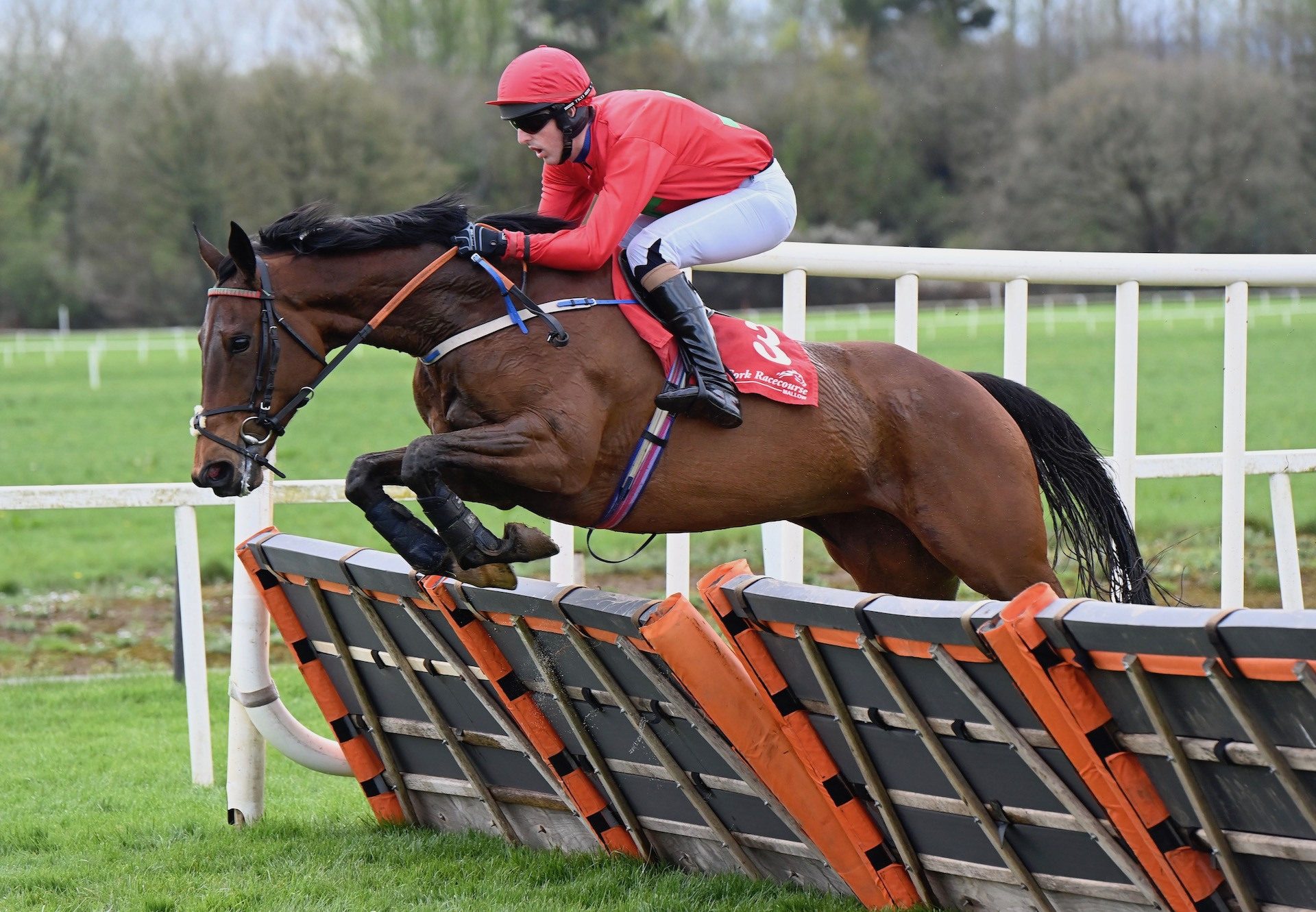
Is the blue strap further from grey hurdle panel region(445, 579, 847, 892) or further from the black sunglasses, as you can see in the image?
grey hurdle panel region(445, 579, 847, 892)

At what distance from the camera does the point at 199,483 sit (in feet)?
11.5

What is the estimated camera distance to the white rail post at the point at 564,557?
4430mm

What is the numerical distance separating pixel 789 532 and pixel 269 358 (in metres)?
1.75

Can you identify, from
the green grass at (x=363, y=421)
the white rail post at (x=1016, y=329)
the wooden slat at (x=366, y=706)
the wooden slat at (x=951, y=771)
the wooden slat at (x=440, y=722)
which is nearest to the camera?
the wooden slat at (x=951, y=771)

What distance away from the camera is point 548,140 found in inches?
144

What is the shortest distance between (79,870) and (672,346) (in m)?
2.05

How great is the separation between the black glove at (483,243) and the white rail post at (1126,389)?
2110 mm

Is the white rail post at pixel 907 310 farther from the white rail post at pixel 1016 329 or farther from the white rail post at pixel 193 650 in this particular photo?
the white rail post at pixel 193 650

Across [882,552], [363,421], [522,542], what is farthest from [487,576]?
[363,421]

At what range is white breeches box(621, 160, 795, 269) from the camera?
149 inches

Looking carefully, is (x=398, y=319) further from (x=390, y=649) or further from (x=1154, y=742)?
(x=1154, y=742)

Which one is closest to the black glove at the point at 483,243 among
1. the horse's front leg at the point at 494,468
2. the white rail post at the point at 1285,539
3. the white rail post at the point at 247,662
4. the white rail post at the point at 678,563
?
the horse's front leg at the point at 494,468

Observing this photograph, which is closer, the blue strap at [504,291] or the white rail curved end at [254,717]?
the blue strap at [504,291]

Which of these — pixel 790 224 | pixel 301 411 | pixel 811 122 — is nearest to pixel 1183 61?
pixel 811 122
